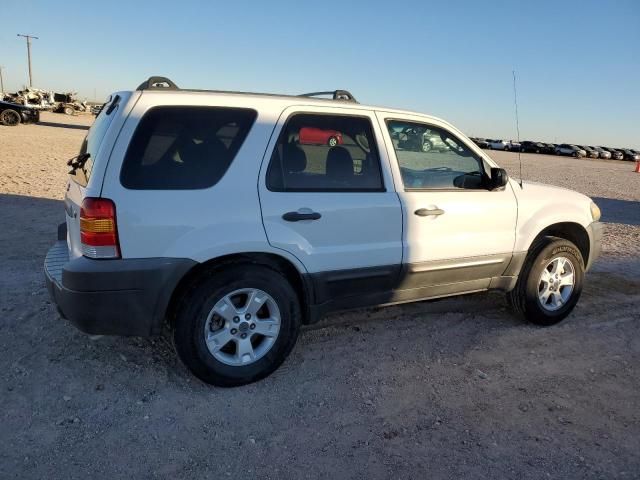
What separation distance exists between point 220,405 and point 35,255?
3802mm

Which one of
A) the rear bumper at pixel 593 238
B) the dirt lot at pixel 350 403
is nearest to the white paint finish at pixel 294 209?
the rear bumper at pixel 593 238

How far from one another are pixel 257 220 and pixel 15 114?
29.4 m

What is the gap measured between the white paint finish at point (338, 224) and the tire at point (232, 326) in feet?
0.87

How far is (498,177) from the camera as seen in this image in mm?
3912

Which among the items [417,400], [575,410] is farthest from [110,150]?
[575,410]

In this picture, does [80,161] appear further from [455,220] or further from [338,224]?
[455,220]

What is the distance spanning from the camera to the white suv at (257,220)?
9.46 feet

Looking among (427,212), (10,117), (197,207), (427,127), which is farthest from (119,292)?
(10,117)

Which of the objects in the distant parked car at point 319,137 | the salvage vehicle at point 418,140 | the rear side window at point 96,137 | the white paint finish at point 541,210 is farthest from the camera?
the white paint finish at point 541,210

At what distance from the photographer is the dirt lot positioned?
8.55 feet

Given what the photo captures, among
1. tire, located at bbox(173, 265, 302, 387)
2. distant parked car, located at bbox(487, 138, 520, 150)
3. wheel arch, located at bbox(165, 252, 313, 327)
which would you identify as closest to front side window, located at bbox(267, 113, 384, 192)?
wheel arch, located at bbox(165, 252, 313, 327)

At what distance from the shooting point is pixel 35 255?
5730 mm

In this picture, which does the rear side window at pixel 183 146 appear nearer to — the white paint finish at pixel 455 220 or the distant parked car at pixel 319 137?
the distant parked car at pixel 319 137

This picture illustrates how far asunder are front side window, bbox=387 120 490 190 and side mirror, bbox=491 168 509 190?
0.05m
